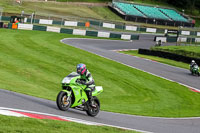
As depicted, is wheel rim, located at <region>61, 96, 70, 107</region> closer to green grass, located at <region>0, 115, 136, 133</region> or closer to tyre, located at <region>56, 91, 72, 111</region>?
tyre, located at <region>56, 91, 72, 111</region>

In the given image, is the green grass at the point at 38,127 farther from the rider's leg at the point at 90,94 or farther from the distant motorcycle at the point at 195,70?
the distant motorcycle at the point at 195,70

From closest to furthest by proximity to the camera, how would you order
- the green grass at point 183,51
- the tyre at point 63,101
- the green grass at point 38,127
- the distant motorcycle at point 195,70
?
the green grass at point 38,127, the tyre at point 63,101, the distant motorcycle at point 195,70, the green grass at point 183,51

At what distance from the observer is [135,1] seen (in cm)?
8819

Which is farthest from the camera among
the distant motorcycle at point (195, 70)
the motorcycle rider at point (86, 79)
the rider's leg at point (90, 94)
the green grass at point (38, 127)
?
the distant motorcycle at point (195, 70)

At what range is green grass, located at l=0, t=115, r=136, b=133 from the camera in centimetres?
827

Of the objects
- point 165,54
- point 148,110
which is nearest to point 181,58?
point 165,54

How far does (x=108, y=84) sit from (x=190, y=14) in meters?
76.7

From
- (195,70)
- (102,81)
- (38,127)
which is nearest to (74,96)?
(38,127)

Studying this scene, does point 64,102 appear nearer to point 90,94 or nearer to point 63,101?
point 63,101

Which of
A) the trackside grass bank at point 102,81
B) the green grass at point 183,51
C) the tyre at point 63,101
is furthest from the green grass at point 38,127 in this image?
the green grass at point 183,51

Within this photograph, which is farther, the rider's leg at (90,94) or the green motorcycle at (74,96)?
the rider's leg at (90,94)

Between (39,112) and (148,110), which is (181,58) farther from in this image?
(39,112)

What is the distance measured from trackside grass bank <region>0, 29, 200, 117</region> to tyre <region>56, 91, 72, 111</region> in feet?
10.2

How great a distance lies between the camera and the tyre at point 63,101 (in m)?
11.9
